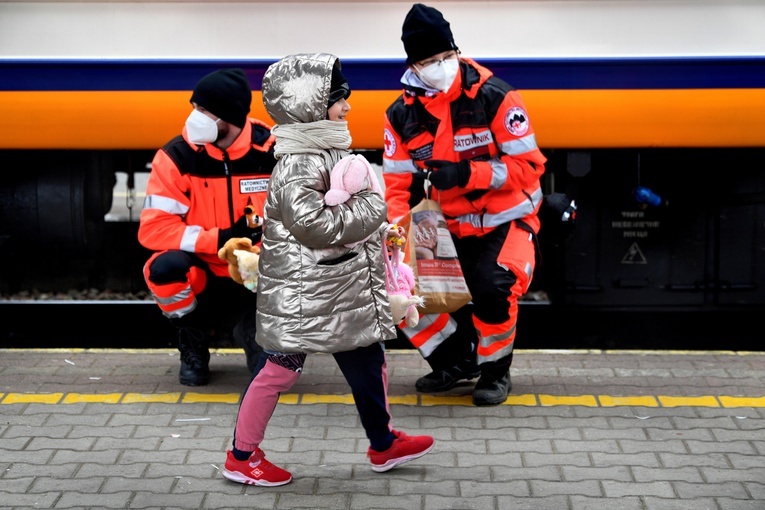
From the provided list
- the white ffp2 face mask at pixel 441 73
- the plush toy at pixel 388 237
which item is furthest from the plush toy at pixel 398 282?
the white ffp2 face mask at pixel 441 73

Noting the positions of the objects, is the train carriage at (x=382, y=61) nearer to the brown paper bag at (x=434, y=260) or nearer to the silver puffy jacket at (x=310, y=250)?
the brown paper bag at (x=434, y=260)

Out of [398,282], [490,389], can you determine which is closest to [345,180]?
[398,282]

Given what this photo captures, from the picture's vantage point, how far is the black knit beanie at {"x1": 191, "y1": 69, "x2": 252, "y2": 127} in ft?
14.9

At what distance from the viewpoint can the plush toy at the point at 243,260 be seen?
157 inches

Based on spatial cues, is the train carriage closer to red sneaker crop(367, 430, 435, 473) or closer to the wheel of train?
the wheel of train

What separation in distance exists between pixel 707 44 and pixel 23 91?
314 centimetres

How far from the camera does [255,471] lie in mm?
3637

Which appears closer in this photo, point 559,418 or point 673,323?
point 559,418

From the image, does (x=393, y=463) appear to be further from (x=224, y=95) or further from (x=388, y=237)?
(x=224, y=95)

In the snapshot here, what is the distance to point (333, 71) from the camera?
3469 millimetres

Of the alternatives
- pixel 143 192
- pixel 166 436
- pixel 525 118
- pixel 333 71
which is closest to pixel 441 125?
pixel 525 118

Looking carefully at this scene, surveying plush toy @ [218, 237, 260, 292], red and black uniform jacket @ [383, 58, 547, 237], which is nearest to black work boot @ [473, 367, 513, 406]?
red and black uniform jacket @ [383, 58, 547, 237]

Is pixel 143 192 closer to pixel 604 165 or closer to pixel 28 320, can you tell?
pixel 28 320

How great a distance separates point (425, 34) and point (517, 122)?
0.51 metres
